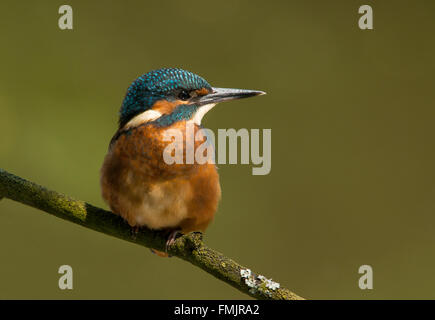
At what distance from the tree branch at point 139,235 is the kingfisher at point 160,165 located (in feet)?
0.25

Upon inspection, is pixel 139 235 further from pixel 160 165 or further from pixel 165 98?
pixel 165 98

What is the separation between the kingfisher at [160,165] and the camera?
2.47m

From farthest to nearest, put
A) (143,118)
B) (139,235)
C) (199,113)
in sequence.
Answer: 1. (199,113)
2. (143,118)
3. (139,235)

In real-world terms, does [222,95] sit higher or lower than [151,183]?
higher

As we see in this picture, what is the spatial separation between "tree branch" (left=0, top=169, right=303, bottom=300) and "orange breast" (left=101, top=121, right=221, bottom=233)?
0.08 metres

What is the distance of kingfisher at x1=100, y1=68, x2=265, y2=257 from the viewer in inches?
97.3

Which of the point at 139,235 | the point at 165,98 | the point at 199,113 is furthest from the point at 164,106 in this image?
the point at 139,235

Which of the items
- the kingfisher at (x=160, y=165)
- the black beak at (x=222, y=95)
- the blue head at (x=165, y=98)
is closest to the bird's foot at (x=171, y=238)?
the kingfisher at (x=160, y=165)

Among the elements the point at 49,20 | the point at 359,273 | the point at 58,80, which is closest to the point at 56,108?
the point at 58,80

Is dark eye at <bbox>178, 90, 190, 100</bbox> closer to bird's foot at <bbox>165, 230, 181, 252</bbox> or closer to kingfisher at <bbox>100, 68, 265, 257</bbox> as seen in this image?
Result: kingfisher at <bbox>100, 68, 265, 257</bbox>

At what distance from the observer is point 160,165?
8.10 ft

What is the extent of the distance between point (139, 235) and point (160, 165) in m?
0.31

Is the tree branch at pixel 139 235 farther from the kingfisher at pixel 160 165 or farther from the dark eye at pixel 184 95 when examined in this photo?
the dark eye at pixel 184 95

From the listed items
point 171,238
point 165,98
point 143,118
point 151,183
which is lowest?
point 171,238
